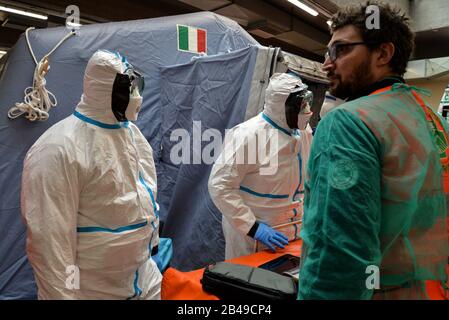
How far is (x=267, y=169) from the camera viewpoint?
1782 millimetres

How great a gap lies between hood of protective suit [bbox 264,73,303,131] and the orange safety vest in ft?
3.20

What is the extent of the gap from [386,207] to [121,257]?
3.19 ft

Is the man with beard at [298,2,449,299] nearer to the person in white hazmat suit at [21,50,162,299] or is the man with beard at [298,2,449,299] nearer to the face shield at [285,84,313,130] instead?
the person in white hazmat suit at [21,50,162,299]

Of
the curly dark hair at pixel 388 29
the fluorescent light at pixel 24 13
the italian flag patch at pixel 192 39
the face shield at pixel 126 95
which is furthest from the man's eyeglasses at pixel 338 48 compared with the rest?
the fluorescent light at pixel 24 13

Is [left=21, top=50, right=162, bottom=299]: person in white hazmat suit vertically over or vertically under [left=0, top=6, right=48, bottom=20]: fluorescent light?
under

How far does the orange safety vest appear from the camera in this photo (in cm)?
73

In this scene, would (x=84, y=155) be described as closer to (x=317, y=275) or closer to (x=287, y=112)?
(x=317, y=275)

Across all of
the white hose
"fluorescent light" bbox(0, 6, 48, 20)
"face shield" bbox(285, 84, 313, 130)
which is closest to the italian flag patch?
the white hose

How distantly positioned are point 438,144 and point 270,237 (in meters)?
0.95

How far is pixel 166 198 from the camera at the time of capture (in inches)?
106

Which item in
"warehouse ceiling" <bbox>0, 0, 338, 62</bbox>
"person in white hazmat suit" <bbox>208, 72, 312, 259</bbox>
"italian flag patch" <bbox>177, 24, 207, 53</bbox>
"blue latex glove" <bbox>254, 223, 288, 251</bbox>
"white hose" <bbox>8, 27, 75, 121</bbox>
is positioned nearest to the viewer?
"blue latex glove" <bbox>254, 223, 288, 251</bbox>

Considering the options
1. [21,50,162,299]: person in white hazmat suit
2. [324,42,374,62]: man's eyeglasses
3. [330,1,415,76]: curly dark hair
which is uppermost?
[330,1,415,76]: curly dark hair

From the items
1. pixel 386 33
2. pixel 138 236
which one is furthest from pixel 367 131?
pixel 138 236

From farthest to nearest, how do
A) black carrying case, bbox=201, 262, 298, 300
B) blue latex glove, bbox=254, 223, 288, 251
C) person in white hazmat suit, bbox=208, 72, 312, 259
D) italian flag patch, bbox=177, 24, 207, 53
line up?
italian flag patch, bbox=177, 24, 207, 53, person in white hazmat suit, bbox=208, 72, 312, 259, blue latex glove, bbox=254, 223, 288, 251, black carrying case, bbox=201, 262, 298, 300
